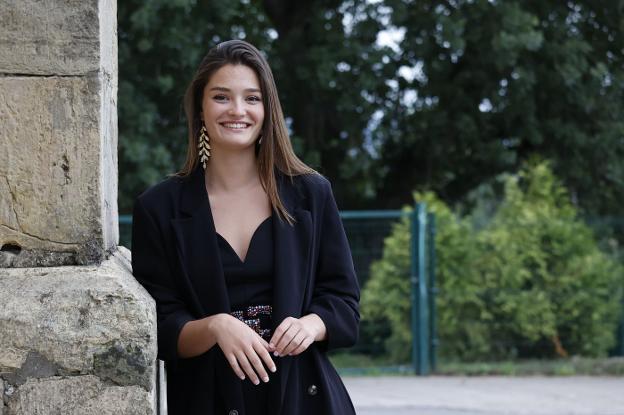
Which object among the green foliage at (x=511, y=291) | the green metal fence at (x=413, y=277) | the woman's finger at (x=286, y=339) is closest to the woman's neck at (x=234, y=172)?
the woman's finger at (x=286, y=339)

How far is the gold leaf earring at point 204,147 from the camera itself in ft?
8.97

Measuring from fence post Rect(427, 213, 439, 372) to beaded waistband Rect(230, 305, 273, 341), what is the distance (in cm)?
762

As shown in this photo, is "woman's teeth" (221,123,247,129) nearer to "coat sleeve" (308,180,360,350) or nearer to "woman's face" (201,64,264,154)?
"woman's face" (201,64,264,154)

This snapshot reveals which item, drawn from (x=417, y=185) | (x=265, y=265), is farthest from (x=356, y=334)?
(x=417, y=185)

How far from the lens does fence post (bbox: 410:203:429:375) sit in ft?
33.0

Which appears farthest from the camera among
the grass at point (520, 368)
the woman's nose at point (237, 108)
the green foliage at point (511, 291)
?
the green foliage at point (511, 291)

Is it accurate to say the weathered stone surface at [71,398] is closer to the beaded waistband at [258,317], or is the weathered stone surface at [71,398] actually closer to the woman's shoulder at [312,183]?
the beaded waistband at [258,317]

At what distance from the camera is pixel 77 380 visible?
7.53 ft

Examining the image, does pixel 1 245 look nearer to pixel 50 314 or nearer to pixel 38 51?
pixel 50 314

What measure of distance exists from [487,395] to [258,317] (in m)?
6.29

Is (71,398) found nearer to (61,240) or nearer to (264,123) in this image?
(61,240)

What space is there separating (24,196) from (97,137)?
211mm

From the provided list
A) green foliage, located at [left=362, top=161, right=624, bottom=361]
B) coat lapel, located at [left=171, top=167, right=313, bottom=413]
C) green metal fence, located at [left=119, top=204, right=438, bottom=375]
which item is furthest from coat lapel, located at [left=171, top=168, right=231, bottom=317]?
green foliage, located at [left=362, top=161, right=624, bottom=361]

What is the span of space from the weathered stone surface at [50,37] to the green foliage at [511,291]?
7.91m
